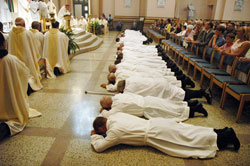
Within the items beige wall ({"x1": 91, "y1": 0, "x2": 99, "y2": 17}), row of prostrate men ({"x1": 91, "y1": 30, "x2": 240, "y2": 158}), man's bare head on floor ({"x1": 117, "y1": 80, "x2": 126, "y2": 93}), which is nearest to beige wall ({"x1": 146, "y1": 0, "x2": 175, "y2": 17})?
beige wall ({"x1": 91, "y1": 0, "x2": 99, "y2": 17})

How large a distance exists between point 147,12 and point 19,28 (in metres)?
16.0

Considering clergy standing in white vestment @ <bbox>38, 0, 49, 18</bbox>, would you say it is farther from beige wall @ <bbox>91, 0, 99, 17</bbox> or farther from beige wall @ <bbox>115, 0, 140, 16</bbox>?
beige wall @ <bbox>115, 0, 140, 16</bbox>

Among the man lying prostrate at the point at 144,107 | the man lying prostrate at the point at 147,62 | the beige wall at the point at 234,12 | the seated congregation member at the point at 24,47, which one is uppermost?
the beige wall at the point at 234,12

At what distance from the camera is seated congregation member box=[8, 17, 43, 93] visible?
465cm

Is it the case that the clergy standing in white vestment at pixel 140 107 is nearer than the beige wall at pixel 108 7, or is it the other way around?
the clergy standing in white vestment at pixel 140 107

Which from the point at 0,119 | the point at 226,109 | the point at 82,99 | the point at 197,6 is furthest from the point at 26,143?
the point at 197,6

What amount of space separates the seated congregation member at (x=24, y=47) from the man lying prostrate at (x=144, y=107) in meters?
2.32

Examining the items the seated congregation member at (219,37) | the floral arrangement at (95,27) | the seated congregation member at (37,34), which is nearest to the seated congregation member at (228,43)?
the seated congregation member at (219,37)

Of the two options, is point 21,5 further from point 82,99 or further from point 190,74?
point 190,74

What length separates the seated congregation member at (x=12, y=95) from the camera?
3.07 m

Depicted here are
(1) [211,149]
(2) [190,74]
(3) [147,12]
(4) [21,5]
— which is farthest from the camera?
(3) [147,12]

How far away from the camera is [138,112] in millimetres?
3387

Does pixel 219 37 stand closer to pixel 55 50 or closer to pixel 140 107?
pixel 140 107

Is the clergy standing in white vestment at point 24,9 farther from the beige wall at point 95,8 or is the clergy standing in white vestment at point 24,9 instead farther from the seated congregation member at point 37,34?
the beige wall at point 95,8
